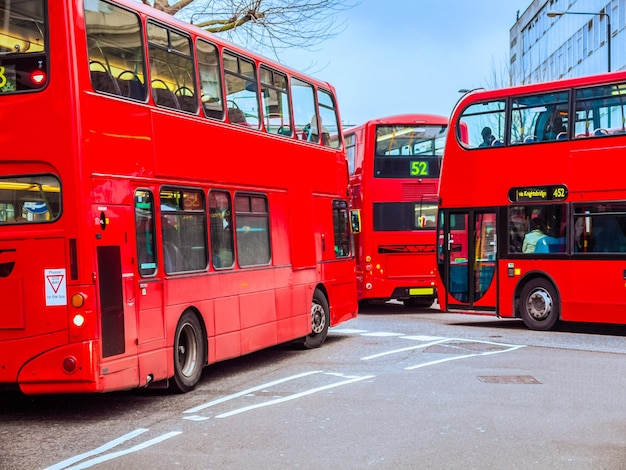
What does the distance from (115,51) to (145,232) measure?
1838mm

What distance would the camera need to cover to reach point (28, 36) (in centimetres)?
952

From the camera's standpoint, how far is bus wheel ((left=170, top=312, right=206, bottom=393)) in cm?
1125

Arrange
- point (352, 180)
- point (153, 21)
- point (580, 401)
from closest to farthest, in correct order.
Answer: point (580, 401), point (153, 21), point (352, 180)

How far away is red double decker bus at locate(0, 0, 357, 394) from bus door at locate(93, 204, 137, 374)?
0.02 meters

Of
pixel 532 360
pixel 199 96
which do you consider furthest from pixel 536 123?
pixel 199 96

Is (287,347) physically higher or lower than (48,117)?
lower

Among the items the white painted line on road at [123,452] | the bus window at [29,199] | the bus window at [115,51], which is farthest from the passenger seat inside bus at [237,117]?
the white painted line on road at [123,452]

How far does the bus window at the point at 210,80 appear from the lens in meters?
12.3

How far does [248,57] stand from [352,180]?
1155 centimetres

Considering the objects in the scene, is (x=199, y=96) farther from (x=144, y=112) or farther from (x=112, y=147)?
(x=112, y=147)

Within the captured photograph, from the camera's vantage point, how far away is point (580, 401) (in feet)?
33.7

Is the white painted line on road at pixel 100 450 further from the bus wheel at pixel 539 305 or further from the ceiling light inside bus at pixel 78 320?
the bus wheel at pixel 539 305

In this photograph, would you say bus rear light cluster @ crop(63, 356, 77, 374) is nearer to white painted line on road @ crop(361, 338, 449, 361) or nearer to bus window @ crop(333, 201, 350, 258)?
white painted line on road @ crop(361, 338, 449, 361)

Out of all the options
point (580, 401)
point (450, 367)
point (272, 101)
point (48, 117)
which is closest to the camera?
point (48, 117)
